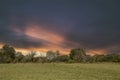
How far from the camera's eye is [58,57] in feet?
340

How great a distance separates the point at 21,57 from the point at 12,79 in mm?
71385

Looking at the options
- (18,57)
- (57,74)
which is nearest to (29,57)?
(18,57)

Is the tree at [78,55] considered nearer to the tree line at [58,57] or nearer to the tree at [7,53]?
the tree line at [58,57]

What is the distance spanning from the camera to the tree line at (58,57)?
321 feet

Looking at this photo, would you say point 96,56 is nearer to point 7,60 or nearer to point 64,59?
point 64,59

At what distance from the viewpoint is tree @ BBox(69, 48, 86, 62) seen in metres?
104

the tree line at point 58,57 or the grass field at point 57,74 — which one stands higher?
the tree line at point 58,57

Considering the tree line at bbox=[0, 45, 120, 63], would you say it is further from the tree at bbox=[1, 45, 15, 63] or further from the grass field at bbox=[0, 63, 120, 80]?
the grass field at bbox=[0, 63, 120, 80]

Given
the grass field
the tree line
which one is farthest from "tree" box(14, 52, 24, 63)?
the grass field

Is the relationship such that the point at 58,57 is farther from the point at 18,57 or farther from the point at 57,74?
the point at 57,74

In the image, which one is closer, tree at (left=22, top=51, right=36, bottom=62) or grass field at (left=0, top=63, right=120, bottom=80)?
grass field at (left=0, top=63, right=120, bottom=80)

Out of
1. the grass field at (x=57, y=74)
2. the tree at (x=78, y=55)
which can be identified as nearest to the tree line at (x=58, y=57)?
the tree at (x=78, y=55)

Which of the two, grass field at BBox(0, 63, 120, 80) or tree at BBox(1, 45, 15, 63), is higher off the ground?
tree at BBox(1, 45, 15, 63)

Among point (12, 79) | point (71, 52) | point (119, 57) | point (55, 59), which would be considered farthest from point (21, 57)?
point (12, 79)
